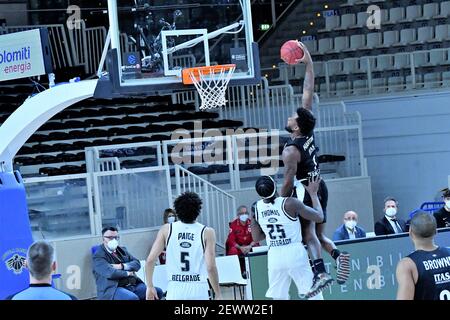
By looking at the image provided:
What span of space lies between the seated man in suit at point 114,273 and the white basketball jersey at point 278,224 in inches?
138

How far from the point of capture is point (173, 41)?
545 inches

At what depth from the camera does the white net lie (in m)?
13.2

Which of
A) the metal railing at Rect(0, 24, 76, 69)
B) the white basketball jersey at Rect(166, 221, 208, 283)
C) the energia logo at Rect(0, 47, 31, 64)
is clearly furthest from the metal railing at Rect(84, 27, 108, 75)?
the white basketball jersey at Rect(166, 221, 208, 283)

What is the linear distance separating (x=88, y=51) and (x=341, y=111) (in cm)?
637

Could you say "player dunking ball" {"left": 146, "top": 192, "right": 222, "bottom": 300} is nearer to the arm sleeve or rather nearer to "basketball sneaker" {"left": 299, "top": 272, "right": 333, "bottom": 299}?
"basketball sneaker" {"left": 299, "top": 272, "right": 333, "bottom": 299}

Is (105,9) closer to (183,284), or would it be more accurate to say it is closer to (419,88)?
(419,88)

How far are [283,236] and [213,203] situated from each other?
7.01 metres

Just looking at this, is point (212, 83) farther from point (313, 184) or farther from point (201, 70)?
point (313, 184)

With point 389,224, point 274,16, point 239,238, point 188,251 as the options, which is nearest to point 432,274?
point 188,251

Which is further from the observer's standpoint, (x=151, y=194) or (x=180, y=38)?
(x=151, y=194)

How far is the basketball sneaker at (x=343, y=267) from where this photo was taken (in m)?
10.6

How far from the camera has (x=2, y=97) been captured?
22094 mm

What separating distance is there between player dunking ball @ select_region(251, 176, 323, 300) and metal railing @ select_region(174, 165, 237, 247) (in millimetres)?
6763
